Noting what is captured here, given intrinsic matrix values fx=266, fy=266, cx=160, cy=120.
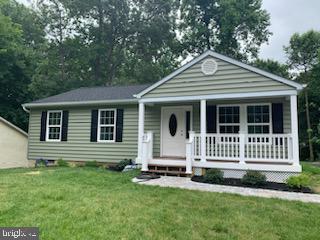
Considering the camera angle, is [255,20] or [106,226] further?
[255,20]

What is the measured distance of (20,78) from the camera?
20047 millimetres

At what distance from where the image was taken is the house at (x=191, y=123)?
8359 millimetres

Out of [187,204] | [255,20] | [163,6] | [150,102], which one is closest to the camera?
[187,204]

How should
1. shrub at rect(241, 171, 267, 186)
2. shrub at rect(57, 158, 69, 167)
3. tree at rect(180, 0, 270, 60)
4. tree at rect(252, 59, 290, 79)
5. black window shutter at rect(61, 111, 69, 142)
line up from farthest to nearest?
1. tree at rect(180, 0, 270, 60)
2. tree at rect(252, 59, 290, 79)
3. black window shutter at rect(61, 111, 69, 142)
4. shrub at rect(57, 158, 69, 167)
5. shrub at rect(241, 171, 267, 186)

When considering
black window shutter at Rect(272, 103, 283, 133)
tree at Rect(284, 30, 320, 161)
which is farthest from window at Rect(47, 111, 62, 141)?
tree at Rect(284, 30, 320, 161)

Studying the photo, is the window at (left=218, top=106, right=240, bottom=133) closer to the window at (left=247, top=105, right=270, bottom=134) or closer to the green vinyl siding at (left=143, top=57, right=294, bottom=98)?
the window at (left=247, top=105, right=270, bottom=134)

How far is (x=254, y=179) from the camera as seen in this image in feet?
24.9

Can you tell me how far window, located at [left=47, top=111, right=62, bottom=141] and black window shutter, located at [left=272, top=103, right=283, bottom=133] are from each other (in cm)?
929

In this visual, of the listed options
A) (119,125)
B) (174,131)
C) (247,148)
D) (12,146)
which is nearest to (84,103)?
(119,125)

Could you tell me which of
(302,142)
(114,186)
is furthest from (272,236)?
(302,142)

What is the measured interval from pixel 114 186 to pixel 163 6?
22.0 m

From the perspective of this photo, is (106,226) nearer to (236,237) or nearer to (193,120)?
(236,237)

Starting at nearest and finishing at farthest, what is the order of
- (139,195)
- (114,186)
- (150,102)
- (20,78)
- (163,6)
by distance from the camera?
1. (139,195)
2. (114,186)
3. (150,102)
4. (20,78)
5. (163,6)

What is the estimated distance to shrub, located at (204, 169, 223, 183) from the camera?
795 cm
